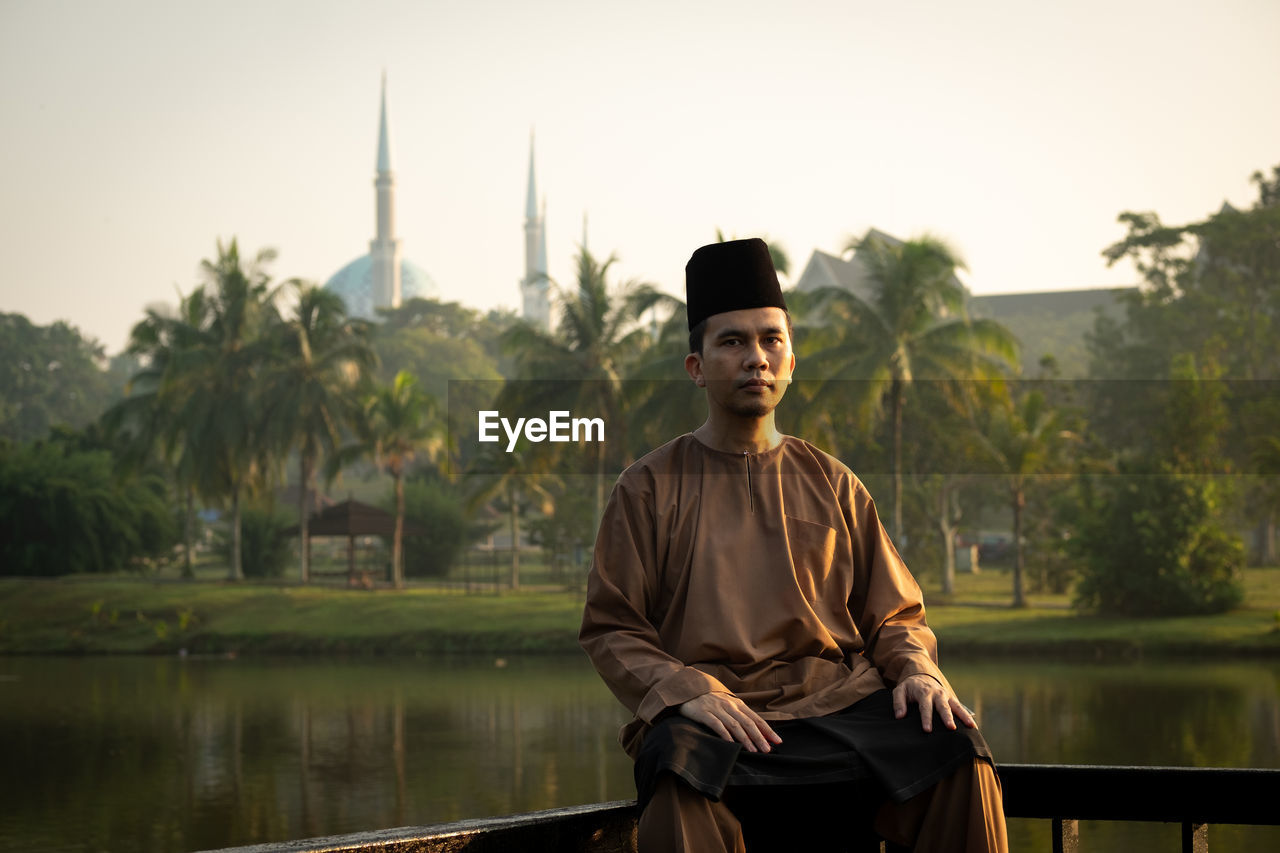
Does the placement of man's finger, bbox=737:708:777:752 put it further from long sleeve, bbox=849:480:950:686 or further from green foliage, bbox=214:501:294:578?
green foliage, bbox=214:501:294:578

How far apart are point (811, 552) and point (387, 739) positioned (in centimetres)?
1744

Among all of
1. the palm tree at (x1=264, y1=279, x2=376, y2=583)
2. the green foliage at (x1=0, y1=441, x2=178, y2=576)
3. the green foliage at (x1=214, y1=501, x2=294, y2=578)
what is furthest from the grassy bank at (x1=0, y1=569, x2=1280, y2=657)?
the green foliage at (x1=214, y1=501, x2=294, y2=578)

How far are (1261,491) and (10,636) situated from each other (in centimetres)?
2632

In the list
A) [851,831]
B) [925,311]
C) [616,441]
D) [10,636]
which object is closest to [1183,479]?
[925,311]

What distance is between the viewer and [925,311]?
2573cm

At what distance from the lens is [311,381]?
31594 mm

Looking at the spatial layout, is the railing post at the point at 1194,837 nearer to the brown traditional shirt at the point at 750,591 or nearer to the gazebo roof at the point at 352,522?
the brown traditional shirt at the point at 750,591

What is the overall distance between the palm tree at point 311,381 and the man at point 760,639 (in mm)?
29936

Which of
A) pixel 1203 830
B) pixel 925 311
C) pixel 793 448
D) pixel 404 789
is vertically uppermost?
pixel 925 311

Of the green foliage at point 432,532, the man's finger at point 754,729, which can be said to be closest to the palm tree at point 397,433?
the green foliage at point 432,532

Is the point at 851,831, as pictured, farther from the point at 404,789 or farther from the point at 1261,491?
the point at 1261,491

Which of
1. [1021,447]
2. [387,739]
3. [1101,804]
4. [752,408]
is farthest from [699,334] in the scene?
[1021,447]

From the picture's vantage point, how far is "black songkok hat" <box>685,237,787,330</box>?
2.43 metres

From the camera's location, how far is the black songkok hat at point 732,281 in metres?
2.43
